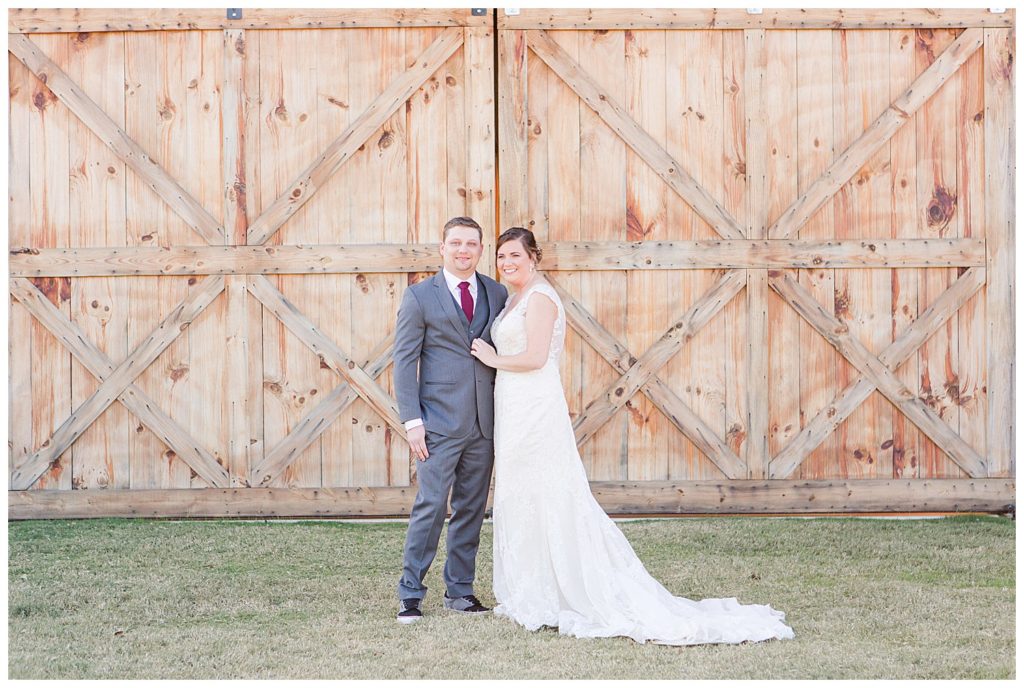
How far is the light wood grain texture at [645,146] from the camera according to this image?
691cm

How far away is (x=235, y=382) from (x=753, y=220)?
326 cm

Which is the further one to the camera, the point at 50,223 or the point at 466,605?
the point at 50,223

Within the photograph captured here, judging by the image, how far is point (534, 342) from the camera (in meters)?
4.61

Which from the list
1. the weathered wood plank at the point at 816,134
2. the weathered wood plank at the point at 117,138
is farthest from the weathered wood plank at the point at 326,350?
the weathered wood plank at the point at 816,134

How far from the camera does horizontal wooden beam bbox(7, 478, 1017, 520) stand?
6.96 m

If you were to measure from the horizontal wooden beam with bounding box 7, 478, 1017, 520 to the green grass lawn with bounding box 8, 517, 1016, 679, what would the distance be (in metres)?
0.13

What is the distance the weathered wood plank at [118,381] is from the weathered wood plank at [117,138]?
35 centimetres

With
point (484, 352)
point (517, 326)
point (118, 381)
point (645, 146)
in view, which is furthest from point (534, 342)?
point (118, 381)

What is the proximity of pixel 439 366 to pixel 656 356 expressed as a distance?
8.41 feet

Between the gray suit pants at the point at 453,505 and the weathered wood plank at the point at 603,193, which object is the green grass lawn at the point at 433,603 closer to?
the gray suit pants at the point at 453,505

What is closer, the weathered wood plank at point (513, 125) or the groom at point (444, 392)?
the groom at point (444, 392)

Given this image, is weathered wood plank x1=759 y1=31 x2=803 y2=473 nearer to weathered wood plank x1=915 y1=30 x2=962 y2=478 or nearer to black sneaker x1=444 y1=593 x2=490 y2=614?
weathered wood plank x1=915 y1=30 x2=962 y2=478

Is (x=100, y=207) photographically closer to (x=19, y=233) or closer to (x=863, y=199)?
(x=19, y=233)

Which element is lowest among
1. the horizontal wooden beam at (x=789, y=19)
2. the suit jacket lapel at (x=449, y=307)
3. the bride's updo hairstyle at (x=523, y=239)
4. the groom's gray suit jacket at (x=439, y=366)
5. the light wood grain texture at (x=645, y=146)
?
the groom's gray suit jacket at (x=439, y=366)
